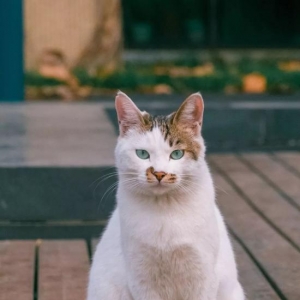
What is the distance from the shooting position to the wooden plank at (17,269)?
11.1ft

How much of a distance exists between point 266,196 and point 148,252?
2364mm

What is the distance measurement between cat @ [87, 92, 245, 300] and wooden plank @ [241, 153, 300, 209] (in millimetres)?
2068

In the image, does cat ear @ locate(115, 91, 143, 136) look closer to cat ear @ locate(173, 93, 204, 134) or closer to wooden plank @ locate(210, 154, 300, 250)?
cat ear @ locate(173, 93, 204, 134)

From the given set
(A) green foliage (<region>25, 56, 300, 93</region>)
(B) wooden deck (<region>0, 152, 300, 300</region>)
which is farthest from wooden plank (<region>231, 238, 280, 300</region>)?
(A) green foliage (<region>25, 56, 300, 93</region>)

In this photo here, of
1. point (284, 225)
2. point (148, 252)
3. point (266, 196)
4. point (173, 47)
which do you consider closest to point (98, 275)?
point (148, 252)

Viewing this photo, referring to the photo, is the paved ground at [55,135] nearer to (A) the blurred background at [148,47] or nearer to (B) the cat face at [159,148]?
(A) the blurred background at [148,47]

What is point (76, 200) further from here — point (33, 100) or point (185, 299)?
point (33, 100)

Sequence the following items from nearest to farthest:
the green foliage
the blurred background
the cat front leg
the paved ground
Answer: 1. the cat front leg
2. the paved ground
3. the blurred background
4. the green foliage

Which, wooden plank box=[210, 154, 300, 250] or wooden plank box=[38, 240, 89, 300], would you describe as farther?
wooden plank box=[210, 154, 300, 250]

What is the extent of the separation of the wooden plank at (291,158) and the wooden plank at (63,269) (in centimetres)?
217

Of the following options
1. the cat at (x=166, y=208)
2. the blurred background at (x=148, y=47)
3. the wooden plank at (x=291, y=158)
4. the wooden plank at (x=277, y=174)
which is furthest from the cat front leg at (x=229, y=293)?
the blurred background at (x=148, y=47)

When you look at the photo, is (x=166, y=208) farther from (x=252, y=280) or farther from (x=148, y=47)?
(x=148, y=47)

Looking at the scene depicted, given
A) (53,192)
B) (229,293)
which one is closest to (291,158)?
(53,192)

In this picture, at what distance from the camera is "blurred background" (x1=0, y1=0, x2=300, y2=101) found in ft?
22.7
